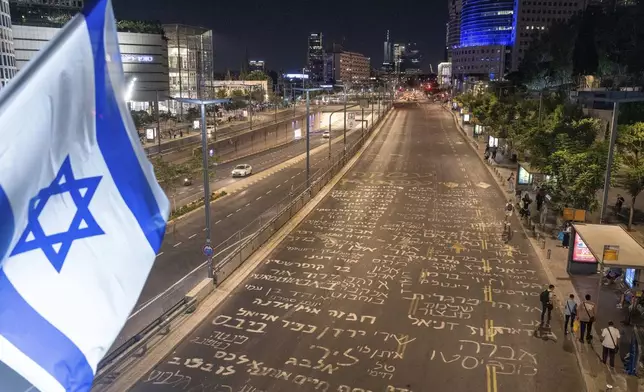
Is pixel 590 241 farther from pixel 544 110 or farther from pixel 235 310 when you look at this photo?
pixel 544 110

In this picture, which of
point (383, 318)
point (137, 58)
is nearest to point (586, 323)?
point (383, 318)

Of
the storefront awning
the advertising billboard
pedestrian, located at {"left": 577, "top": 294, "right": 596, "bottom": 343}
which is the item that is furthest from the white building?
pedestrian, located at {"left": 577, "top": 294, "right": 596, "bottom": 343}

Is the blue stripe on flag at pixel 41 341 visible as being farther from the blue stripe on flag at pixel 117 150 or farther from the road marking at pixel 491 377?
the road marking at pixel 491 377

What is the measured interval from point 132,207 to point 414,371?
1272 cm

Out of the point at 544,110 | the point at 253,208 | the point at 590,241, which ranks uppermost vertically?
the point at 544,110

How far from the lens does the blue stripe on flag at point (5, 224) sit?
4.48 metres

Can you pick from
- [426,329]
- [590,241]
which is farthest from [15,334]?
[590,241]

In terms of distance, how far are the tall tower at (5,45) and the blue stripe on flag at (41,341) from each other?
110 meters

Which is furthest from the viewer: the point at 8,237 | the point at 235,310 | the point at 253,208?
the point at 253,208

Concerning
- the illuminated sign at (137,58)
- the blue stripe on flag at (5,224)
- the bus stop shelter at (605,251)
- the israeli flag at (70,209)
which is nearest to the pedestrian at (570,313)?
the bus stop shelter at (605,251)

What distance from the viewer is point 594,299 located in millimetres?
22078

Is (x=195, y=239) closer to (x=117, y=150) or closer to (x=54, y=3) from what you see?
(x=117, y=150)

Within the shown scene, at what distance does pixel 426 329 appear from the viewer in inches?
768

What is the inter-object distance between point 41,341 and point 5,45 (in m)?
114
